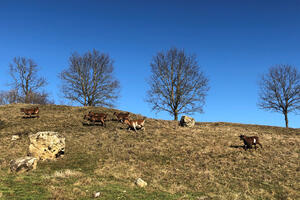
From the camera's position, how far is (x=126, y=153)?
1673cm

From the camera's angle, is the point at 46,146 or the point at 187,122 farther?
the point at 187,122

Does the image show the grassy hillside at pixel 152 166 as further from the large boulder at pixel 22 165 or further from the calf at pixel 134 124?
the calf at pixel 134 124

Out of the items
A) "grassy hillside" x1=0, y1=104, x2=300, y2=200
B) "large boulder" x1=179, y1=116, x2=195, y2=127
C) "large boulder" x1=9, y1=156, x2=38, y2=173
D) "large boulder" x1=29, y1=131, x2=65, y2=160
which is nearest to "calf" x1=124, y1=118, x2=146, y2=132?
"grassy hillside" x1=0, y1=104, x2=300, y2=200

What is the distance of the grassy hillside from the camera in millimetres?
9914

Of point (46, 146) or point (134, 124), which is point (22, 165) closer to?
point (46, 146)

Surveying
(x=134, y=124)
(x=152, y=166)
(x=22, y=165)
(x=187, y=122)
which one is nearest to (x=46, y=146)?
(x=22, y=165)

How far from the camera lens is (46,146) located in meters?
15.6

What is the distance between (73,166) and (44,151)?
10.6 ft

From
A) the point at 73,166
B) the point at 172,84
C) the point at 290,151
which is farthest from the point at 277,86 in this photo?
the point at 73,166

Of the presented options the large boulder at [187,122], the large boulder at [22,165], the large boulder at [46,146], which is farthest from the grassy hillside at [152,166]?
the large boulder at [187,122]

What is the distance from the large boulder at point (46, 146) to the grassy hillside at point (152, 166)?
2.71ft

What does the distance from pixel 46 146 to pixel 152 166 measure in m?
7.95

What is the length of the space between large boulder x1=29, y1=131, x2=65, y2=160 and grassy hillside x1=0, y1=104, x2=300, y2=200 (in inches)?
32.5

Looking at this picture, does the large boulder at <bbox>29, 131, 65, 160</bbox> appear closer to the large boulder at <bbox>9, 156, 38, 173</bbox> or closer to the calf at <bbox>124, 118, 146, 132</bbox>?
the large boulder at <bbox>9, 156, 38, 173</bbox>
